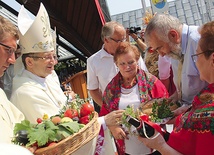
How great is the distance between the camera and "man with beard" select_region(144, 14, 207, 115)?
2129 millimetres

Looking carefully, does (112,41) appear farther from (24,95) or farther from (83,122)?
(83,122)

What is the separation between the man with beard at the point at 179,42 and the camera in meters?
2.13

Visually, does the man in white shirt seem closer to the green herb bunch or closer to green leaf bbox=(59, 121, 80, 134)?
the green herb bunch

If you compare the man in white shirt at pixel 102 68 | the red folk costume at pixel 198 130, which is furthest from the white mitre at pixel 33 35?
the red folk costume at pixel 198 130

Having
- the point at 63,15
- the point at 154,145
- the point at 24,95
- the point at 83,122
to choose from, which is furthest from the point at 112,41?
the point at 63,15

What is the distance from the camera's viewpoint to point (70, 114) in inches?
76.6

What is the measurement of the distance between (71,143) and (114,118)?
0.66 metres

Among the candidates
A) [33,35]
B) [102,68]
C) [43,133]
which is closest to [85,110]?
[43,133]

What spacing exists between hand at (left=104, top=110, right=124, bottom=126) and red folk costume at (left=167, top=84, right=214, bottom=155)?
645mm

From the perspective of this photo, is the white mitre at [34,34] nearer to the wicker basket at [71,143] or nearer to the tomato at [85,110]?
the tomato at [85,110]

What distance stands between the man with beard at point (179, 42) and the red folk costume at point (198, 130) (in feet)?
1.85

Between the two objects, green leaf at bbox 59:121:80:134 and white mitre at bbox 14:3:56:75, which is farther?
white mitre at bbox 14:3:56:75

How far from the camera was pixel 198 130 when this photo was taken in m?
1.42

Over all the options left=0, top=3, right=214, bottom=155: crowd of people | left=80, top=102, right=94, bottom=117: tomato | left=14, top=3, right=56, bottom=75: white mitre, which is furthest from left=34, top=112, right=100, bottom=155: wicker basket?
left=14, top=3, right=56, bottom=75: white mitre
